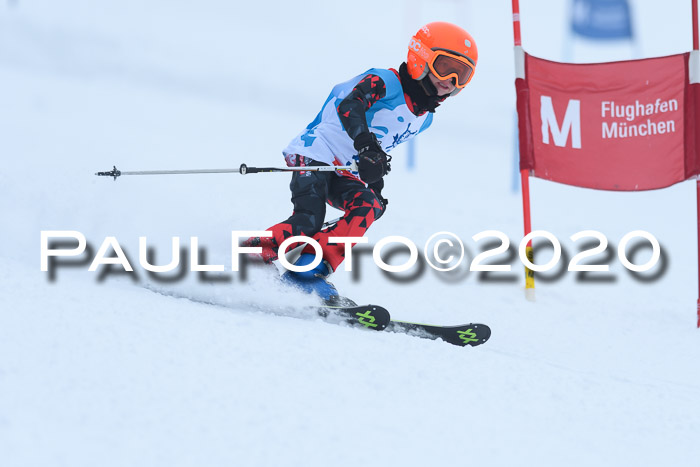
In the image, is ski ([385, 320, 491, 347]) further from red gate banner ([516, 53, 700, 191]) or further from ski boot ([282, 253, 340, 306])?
red gate banner ([516, 53, 700, 191])

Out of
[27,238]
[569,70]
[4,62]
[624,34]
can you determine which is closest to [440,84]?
[569,70]

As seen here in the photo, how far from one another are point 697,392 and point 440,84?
195 cm

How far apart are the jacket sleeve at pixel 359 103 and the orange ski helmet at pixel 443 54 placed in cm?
22

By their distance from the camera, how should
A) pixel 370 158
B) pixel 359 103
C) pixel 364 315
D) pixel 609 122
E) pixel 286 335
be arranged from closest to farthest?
1. pixel 286 335
2. pixel 364 315
3. pixel 370 158
4. pixel 359 103
5. pixel 609 122

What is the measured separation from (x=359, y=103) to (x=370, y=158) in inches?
13.8

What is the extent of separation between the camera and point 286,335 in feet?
9.60

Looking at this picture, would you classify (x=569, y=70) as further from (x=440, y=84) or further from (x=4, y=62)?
(x=4, y=62)

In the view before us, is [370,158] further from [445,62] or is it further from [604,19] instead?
[604,19]

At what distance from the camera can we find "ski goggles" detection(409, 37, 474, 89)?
12.7ft

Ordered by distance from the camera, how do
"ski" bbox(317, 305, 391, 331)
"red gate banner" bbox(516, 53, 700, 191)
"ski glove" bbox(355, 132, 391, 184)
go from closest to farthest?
"ski" bbox(317, 305, 391, 331)
"ski glove" bbox(355, 132, 391, 184)
"red gate banner" bbox(516, 53, 700, 191)

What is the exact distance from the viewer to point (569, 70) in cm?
542

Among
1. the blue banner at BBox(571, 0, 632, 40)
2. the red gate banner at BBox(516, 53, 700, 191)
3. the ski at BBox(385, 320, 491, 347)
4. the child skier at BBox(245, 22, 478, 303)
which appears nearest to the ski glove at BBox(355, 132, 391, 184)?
the child skier at BBox(245, 22, 478, 303)

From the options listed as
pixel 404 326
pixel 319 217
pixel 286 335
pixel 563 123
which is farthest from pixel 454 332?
pixel 563 123

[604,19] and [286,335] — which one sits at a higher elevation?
[604,19]
